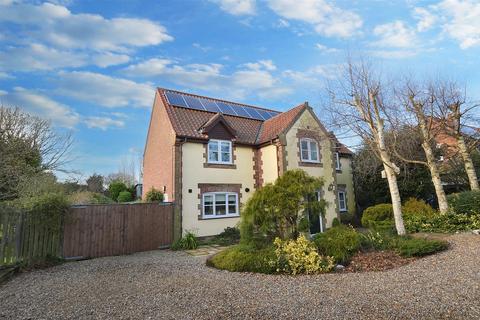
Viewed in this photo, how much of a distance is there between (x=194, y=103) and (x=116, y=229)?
9.75 metres

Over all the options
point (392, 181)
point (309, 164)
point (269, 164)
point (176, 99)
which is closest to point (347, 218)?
point (309, 164)

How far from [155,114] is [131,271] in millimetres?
12284

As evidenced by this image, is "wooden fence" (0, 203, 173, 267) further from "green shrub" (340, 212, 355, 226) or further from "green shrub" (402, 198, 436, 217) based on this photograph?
"green shrub" (340, 212, 355, 226)

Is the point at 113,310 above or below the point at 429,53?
below

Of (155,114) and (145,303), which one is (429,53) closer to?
(145,303)

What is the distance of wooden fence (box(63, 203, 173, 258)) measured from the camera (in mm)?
10922

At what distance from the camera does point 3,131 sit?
13.9 metres

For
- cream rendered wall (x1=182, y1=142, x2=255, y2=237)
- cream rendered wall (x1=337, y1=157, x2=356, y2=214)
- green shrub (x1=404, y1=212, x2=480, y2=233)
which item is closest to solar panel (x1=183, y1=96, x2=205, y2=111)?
cream rendered wall (x1=182, y1=142, x2=255, y2=237)

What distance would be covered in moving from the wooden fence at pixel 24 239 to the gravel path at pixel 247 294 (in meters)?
1.07

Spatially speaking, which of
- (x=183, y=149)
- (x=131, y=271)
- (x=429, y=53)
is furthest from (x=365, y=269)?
(x=183, y=149)

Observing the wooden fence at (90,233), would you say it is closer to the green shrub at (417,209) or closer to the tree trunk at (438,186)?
the green shrub at (417,209)

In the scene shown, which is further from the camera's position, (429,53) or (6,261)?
(429,53)

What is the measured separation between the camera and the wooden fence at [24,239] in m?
8.66

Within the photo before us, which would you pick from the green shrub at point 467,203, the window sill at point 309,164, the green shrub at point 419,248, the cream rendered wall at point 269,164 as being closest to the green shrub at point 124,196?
the cream rendered wall at point 269,164
